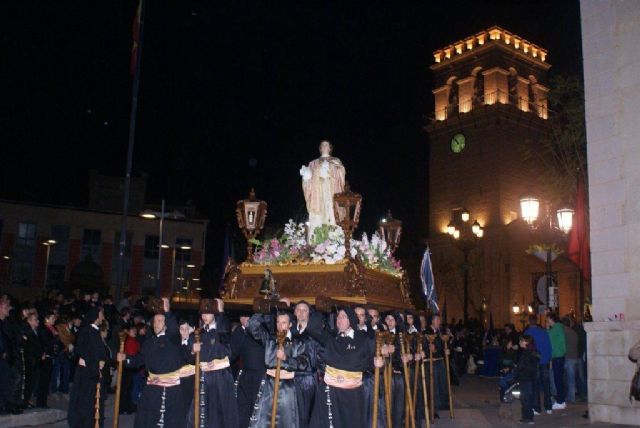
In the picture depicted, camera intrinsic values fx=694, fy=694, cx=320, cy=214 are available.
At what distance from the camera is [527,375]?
1349 cm

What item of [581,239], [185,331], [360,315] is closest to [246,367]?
[185,331]

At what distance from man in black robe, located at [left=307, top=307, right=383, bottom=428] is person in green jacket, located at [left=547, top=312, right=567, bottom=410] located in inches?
322

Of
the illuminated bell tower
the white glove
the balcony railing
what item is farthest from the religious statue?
the balcony railing

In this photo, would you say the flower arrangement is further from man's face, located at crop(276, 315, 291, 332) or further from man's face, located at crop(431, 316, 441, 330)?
man's face, located at crop(276, 315, 291, 332)

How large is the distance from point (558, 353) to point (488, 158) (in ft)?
128

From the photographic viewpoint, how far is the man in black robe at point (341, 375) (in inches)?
349

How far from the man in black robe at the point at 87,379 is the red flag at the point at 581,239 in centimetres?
1079

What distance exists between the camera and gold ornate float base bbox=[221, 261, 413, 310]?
13289 millimetres

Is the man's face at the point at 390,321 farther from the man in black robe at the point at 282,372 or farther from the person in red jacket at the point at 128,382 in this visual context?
the person in red jacket at the point at 128,382

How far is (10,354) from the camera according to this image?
11961 millimetres

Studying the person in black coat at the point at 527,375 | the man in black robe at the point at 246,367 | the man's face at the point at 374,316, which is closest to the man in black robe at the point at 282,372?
the man in black robe at the point at 246,367

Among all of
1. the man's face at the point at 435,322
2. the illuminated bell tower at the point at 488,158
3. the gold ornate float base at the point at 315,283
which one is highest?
the illuminated bell tower at the point at 488,158

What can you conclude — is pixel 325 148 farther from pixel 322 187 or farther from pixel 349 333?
pixel 349 333

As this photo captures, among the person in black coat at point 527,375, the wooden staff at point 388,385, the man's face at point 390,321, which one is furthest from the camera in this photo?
the person in black coat at point 527,375
